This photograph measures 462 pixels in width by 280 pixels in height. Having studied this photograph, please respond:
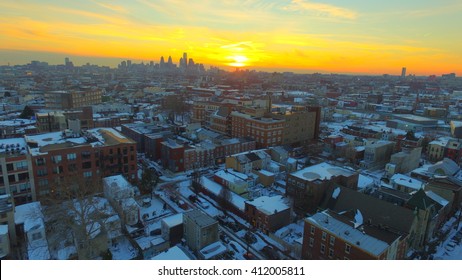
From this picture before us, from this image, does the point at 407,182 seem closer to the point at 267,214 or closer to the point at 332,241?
the point at 267,214

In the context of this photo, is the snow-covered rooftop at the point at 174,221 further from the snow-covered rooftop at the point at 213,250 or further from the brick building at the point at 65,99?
the brick building at the point at 65,99

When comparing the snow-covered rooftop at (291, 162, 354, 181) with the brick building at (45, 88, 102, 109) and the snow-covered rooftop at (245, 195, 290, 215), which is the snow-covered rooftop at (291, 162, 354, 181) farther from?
the brick building at (45, 88, 102, 109)

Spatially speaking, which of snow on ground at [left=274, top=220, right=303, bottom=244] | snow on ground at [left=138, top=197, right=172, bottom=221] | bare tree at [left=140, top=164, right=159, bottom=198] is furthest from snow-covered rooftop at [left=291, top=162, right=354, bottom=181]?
bare tree at [left=140, top=164, right=159, bottom=198]

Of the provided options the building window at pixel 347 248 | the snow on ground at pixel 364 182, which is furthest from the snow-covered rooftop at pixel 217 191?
the snow on ground at pixel 364 182

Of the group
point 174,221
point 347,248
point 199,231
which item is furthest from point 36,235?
point 347,248

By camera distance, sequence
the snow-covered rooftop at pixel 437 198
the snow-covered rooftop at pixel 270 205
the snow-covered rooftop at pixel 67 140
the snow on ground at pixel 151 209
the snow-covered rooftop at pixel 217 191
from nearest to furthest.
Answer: the snow-covered rooftop at pixel 270 205 < the snow-covered rooftop at pixel 437 198 < the snow on ground at pixel 151 209 < the snow-covered rooftop at pixel 217 191 < the snow-covered rooftop at pixel 67 140

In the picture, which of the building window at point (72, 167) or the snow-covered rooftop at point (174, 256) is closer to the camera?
the snow-covered rooftop at point (174, 256)

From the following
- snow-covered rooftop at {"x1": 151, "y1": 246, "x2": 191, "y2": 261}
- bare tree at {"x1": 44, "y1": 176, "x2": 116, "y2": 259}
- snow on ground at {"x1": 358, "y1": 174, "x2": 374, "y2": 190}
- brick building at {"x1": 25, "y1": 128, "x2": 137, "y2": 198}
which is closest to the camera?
snow-covered rooftop at {"x1": 151, "y1": 246, "x2": 191, "y2": 261}

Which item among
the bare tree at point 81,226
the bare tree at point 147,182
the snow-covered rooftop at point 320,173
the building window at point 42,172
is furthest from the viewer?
the bare tree at point 147,182
